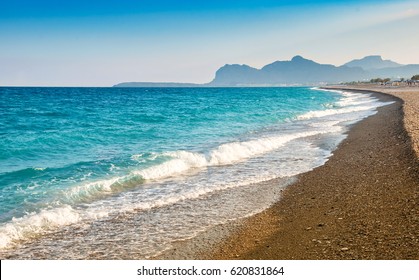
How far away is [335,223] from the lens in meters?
7.97

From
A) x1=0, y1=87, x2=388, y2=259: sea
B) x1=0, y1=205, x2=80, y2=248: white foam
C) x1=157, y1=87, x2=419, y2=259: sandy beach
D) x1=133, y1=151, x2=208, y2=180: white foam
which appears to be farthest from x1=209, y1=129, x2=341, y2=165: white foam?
x1=0, y1=205, x2=80, y2=248: white foam

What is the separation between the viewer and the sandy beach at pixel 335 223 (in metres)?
6.65

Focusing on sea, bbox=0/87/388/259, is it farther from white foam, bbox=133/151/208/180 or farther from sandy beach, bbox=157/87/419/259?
sandy beach, bbox=157/87/419/259

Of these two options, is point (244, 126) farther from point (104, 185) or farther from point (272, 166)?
point (104, 185)

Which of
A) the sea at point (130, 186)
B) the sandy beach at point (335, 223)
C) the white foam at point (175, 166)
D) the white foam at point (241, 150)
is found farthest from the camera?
the white foam at point (241, 150)

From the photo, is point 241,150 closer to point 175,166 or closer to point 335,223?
point 175,166

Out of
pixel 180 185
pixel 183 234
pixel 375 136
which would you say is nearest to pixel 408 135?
pixel 375 136

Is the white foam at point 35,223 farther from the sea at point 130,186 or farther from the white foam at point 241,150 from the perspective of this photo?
the white foam at point 241,150

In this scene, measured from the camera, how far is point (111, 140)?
72.8 ft

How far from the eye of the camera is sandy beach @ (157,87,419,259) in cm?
665

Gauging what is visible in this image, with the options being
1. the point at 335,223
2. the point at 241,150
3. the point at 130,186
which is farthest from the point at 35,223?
the point at 241,150

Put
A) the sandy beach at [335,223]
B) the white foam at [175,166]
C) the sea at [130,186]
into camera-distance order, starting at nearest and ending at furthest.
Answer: the sandy beach at [335,223] → the sea at [130,186] → the white foam at [175,166]

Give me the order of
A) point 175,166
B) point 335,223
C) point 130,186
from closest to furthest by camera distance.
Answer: point 335,223
point 130,186
point 175,166

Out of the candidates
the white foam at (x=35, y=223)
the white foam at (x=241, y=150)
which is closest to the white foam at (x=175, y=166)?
the white foam at (x=241, y=150)
